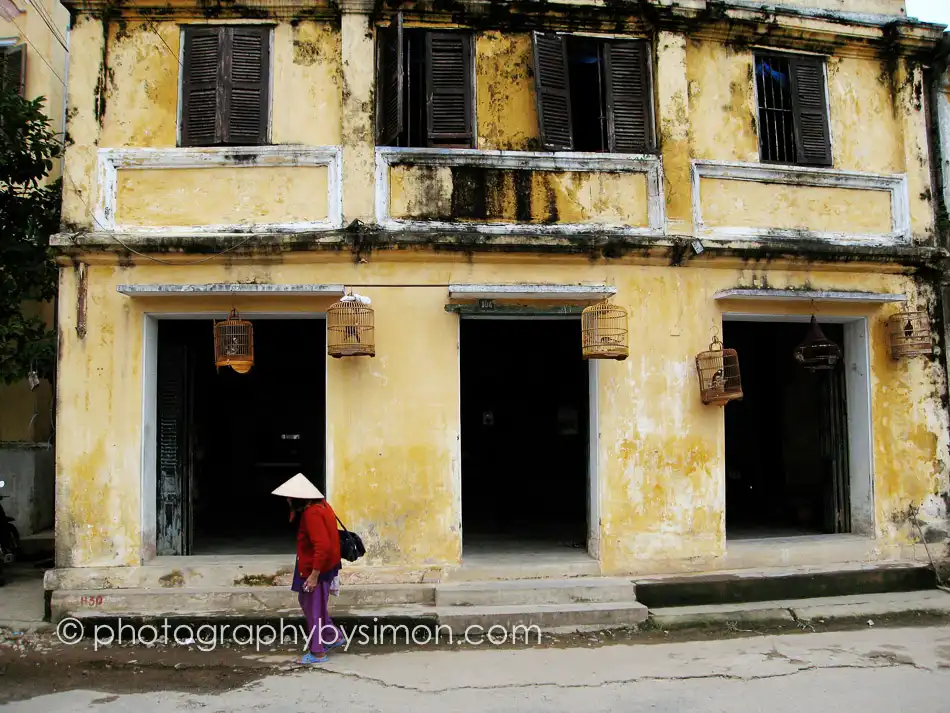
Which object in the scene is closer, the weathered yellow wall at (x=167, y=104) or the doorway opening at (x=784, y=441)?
the weathered yellow wall at (x=167, y=104)

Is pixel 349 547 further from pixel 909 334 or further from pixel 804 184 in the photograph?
pixel 909 334

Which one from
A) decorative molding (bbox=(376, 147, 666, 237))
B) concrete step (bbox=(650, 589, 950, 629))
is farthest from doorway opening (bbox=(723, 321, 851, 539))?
decorative molding (bbox=(376, 147, 666, 237))

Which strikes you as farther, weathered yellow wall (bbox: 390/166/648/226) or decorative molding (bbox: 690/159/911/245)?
decorative molding (bbox: 690/159/911/245)

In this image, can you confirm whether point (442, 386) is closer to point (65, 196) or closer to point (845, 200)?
point (65, 196)

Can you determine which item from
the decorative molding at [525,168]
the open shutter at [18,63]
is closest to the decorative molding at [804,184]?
the decorative molding at [525,168]

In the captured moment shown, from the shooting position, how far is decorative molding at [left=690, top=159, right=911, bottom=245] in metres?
8.52

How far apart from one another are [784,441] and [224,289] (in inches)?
320

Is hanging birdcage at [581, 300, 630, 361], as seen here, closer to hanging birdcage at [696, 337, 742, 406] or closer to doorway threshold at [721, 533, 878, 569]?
hanging birdcage at [696, 337, 742, 406]

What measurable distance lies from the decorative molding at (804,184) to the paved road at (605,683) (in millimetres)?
4283

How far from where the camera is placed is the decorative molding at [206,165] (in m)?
7.97

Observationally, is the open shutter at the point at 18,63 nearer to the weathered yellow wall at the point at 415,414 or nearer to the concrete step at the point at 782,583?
the weathered yellow wall at the point at 415,414

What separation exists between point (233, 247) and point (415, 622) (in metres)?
4.12

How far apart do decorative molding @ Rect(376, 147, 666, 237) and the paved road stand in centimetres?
417

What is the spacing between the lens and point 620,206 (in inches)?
330
